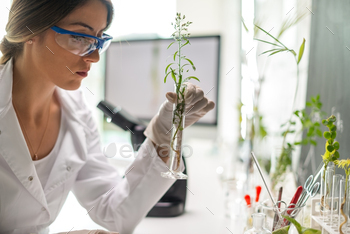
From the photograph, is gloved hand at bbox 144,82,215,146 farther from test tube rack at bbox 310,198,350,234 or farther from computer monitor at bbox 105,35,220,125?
computer monitor at bbox 105,35,220,125

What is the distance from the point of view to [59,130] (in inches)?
34.0

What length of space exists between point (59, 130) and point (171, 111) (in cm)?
→ 35

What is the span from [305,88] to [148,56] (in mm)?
1043

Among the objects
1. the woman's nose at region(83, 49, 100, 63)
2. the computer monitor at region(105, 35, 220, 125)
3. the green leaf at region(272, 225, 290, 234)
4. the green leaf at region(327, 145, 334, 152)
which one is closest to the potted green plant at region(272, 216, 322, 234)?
the green leaf at region(272, 225, 290, 234)

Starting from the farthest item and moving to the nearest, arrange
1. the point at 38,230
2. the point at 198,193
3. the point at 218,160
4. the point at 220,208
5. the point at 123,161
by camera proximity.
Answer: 1. the point at 218,160
2. the point at 123,161
3. the point at 198,193
4. the point at 220,208
5. the point at 38,230

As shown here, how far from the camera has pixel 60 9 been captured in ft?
2.06

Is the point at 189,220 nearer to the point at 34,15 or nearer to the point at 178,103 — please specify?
the point at 178,103

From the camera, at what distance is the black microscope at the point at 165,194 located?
86 centimetres

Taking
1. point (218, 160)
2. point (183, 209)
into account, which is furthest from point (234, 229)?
point (218, 160)

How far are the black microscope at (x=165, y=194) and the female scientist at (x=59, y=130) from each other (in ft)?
0.22

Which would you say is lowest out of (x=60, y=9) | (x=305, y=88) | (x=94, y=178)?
(x=94, y=178)

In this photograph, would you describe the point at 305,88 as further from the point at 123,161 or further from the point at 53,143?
the point at 53,143

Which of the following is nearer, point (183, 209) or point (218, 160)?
point (183, 209)

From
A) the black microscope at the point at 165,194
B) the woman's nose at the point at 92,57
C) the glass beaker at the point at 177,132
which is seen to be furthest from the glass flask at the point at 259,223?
the woman's nose at the point at 92,57
